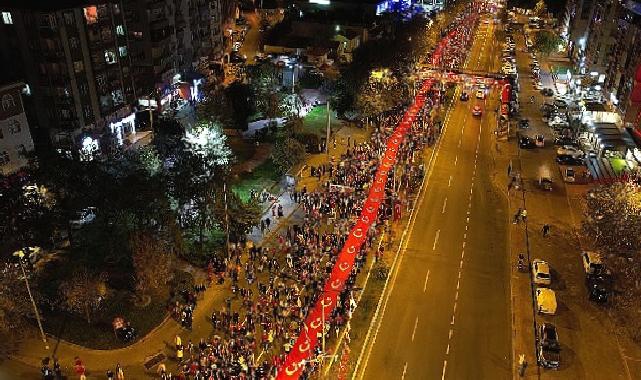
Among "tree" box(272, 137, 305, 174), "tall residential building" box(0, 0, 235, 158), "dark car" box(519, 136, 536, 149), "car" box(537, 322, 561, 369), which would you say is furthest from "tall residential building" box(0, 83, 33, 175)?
"dark car" box(519, 136, 536, 149)

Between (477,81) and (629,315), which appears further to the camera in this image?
(477,81)

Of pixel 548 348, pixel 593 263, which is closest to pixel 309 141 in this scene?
pixel 593 263

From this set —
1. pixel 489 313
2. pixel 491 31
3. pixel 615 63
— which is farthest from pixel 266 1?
pixel 489 313

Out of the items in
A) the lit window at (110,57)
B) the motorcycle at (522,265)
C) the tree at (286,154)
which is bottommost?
the motorcycle at (522,265)

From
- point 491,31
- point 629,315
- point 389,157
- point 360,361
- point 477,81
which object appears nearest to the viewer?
point 360,361

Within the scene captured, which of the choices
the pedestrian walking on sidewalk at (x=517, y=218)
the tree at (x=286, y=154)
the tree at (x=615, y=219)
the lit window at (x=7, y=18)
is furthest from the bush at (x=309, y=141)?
the lit window at (x=7, y=18)

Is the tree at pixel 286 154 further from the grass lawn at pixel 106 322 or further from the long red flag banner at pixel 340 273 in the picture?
the grass lawn at pixel 106 322

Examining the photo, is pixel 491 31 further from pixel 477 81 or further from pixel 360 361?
pixel 360 361
